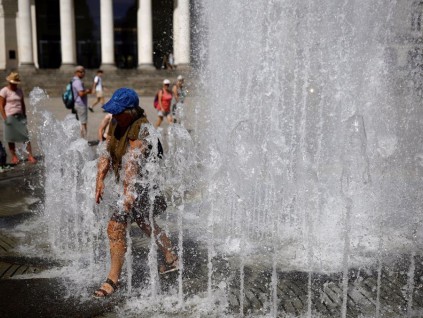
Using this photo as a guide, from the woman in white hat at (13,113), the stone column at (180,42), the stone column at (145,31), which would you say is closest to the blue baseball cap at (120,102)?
the woman in white hat at (13,113)

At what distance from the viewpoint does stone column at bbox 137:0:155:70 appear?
33.7 m

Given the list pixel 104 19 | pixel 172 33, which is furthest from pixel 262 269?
pixel 172 33

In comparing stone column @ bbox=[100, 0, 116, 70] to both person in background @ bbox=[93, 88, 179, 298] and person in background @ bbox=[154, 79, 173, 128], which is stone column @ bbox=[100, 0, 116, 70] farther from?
person in background @ bbox=[93, 88, 179, 298]

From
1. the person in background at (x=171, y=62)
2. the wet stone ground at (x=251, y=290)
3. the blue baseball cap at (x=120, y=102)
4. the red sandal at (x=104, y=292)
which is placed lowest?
the wet stone ground at (x=251, y=290)

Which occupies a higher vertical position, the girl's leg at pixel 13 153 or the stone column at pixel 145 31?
the stone column at pixel 145 31

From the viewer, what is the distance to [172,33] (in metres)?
41.6

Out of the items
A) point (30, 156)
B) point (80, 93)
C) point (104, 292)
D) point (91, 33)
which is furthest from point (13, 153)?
point (91, 33)

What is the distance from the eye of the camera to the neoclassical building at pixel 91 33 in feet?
108

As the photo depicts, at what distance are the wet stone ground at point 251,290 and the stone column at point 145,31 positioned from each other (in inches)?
1178

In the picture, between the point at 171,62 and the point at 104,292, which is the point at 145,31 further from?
the point at 104,292

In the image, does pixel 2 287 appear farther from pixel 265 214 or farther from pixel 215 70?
pixel 215 70

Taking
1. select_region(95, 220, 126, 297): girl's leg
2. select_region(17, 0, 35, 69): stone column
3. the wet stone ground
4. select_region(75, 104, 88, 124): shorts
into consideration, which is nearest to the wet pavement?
the wet stone ground

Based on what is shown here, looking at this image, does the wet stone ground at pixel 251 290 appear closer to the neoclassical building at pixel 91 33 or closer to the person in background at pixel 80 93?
the person in background at pixel 80 93

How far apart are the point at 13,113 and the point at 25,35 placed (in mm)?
26583
